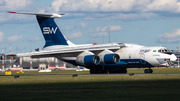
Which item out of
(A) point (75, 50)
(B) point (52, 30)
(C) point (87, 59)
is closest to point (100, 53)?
(C) point (87, 59)

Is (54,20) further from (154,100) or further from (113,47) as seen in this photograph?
(154,100)

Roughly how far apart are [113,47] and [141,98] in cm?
3092

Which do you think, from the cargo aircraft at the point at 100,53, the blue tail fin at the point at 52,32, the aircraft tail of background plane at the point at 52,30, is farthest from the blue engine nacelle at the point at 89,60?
the blue tail fin at the point at 52,32

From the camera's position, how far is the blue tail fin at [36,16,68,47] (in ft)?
171

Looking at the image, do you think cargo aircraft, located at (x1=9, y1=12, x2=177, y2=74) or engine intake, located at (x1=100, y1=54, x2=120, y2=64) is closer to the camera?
cargo aircraft, located at (x1=9, y1=12, x2=177, y2=74)

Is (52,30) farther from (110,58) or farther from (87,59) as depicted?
(110,58)

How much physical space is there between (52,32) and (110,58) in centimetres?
1193

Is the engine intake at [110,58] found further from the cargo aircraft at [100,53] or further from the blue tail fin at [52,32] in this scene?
the blue tail fin at [52,32]

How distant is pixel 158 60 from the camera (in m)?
44.4

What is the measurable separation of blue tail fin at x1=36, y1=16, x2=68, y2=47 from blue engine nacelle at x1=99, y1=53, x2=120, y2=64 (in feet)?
26.7

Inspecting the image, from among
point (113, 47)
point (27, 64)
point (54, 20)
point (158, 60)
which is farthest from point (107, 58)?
point (27, 64)

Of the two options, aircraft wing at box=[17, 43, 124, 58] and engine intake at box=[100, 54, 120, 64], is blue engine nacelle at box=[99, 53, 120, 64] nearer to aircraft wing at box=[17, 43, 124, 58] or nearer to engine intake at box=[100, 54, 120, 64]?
engine intake at box=[100, 54, 120, 64]

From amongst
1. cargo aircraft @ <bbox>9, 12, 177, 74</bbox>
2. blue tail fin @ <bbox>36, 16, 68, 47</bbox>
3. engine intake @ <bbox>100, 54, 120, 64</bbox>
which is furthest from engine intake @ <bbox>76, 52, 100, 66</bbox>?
blue tail fin @ <bbox>36, 16, 68, 47</bbox>

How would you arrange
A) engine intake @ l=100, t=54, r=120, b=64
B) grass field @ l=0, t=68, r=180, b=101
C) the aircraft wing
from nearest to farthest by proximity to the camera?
1. grass field @ l=0, t=68, r=180, b=101
2. engine intake @ l=100, t=54, r=120, b=64
3. the aircraft wing
